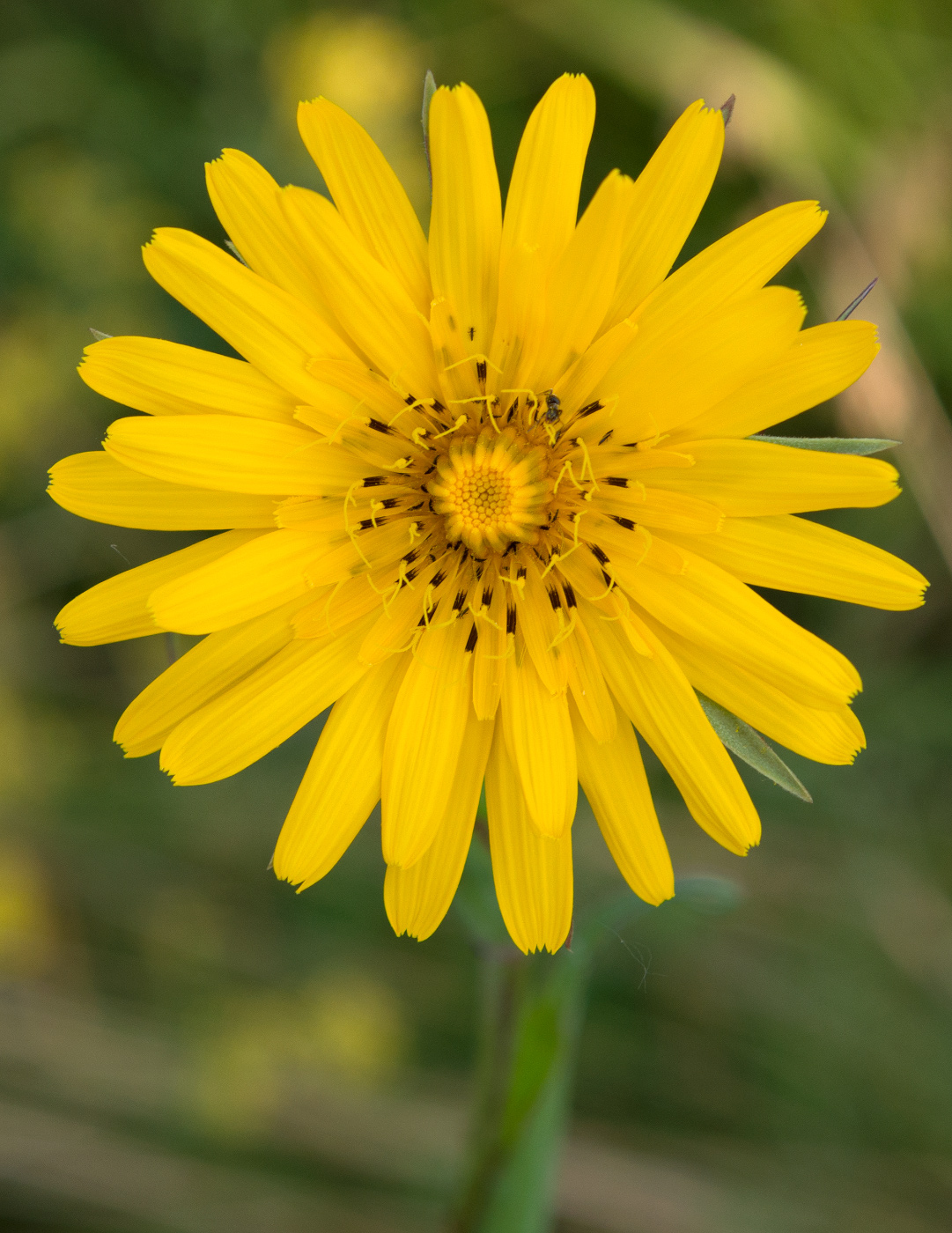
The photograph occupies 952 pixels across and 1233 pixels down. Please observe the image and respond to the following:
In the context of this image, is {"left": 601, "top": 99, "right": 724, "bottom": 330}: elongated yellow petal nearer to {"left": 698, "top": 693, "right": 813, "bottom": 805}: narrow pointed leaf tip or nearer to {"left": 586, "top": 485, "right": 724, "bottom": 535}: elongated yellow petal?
{"left": 586, "top": 485, "right": 724, "bottom": 535}: elongated yellow petal

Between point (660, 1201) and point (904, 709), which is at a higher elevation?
point (904, 709)

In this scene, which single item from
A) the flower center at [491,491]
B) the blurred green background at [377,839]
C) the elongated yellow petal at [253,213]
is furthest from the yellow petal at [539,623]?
the blurred green background at [377,839]

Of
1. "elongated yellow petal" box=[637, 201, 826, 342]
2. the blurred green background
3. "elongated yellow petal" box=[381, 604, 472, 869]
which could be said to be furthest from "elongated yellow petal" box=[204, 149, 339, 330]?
the blurred green background

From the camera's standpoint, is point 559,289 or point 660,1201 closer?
point 559,289

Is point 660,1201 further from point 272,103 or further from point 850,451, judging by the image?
point 272,103

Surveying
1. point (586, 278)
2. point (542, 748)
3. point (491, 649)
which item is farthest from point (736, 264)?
point (542, 748)

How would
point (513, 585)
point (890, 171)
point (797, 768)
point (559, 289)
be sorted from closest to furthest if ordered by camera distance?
point (559, 289) < point (513, 585) < point (797, 768) < point (890, 171)

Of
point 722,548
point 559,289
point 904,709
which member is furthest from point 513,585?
point 904,709

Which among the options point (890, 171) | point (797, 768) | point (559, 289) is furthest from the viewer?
point (890, 171)

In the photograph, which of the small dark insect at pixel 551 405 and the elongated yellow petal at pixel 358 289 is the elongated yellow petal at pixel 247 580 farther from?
the small dark insect at pixel 551 405
